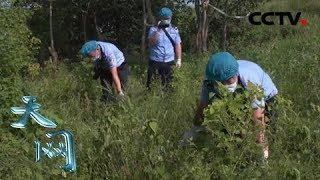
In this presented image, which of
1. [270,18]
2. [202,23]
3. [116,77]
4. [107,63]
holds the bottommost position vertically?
[270,18]

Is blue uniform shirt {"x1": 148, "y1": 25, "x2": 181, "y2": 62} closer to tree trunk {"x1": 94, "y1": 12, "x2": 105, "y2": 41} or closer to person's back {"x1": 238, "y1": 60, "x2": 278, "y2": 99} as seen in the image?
person's back {"x1": 238, "y1": 60, "x2": 278, "y2": 99}

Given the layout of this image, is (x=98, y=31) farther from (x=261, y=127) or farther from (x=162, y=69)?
(x=261, y=127)

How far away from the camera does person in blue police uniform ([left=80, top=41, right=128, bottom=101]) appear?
541 centimetres

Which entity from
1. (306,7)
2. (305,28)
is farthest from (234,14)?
(306,7)

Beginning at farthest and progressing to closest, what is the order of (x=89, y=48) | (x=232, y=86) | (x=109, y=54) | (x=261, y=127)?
(x=109, y=54), (x=89, y=48), (x=232, y=86), (x=261, y=127)

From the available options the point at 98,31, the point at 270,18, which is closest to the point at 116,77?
the point at 98,31

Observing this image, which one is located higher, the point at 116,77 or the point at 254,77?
the point at 254,77

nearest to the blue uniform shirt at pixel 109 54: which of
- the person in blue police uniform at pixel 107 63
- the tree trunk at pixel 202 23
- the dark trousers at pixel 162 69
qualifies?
the person in blue police uniform at pixel 107 63

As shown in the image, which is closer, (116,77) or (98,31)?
(116,77)

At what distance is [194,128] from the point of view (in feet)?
12.0

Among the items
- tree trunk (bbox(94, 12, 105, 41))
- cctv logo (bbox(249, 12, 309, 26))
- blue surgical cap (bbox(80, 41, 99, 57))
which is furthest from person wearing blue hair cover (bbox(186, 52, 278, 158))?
tree trunk (bbox(94, 12, 105, 41))

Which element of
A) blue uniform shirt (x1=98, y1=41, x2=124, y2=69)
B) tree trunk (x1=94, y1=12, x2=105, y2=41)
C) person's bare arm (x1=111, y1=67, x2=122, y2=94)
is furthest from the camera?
tree trunk (x1=94, y1=12, x2=105, y2=41)

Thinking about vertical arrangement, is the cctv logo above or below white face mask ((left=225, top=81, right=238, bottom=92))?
below

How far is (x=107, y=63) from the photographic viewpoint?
5.58 metres
